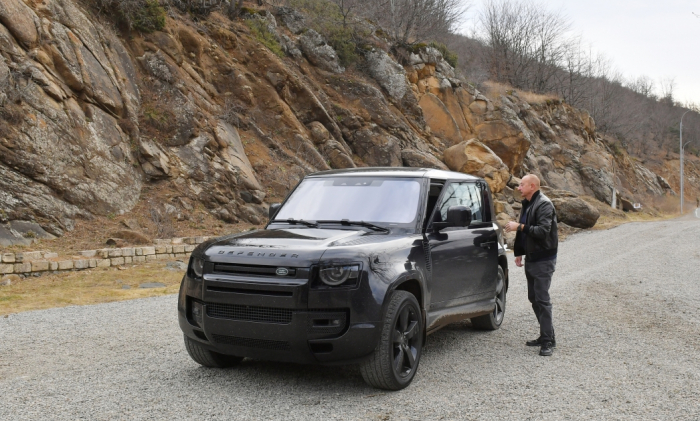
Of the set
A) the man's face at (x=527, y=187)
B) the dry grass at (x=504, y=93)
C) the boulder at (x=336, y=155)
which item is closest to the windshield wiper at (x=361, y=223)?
the man's face at (x=527, y=187)

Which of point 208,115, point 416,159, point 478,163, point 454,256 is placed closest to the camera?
point 454,256

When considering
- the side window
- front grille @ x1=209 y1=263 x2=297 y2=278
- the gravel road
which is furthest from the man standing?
front grille @ x1=209 y1=263 x2=297 y2=278

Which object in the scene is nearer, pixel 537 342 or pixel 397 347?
pixel 397 347

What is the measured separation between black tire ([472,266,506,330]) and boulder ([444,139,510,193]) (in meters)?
20.6

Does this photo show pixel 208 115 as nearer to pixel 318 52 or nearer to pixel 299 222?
pixel 318 52

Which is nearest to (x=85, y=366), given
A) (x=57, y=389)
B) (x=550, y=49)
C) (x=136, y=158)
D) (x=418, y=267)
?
(x=57, y=389)

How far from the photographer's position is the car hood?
15.1 feet

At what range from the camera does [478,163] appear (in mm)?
28203

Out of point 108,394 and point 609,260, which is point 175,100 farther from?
point 108,394

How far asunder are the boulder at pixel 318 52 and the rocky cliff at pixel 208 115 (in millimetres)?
67

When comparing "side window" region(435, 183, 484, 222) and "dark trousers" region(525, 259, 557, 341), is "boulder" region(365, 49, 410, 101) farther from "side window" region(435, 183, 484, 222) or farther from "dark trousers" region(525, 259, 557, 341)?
"dark trousers" region(525, 259, 557, 341)

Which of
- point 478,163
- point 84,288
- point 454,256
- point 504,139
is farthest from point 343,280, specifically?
point 504,139

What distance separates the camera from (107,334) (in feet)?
24.2

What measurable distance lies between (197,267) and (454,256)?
2604 mm
